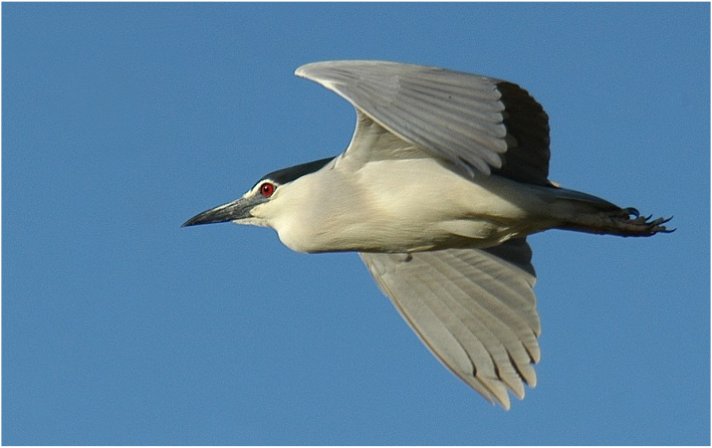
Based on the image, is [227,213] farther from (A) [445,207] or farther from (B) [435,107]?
(B) [435,107]

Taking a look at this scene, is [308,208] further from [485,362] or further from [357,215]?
[485,362]

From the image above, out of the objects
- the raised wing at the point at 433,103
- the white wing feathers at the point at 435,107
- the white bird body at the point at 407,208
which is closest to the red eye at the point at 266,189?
the white bird body at the point at 407,208

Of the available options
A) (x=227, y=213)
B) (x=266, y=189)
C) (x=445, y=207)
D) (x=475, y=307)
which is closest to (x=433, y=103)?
(x=445, y=207)

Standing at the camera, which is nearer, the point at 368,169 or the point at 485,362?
the point at 368,169

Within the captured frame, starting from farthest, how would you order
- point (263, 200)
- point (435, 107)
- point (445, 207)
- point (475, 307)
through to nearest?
1. point (475, 307)
2. point (263, 200)
3. point (445, 207)
4. point (435, 107)

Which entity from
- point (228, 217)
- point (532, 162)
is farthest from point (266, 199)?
point (532, 162)

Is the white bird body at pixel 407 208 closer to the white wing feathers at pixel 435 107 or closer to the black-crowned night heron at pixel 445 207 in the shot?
the black-crowned night heron at pixel 445 207

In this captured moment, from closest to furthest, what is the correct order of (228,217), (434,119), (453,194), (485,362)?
(434,119), (453,194), (228,217), (485,362)
